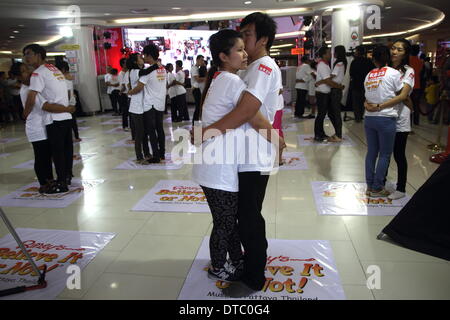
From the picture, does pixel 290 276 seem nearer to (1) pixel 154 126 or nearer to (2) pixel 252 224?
(2) pixel 252 224

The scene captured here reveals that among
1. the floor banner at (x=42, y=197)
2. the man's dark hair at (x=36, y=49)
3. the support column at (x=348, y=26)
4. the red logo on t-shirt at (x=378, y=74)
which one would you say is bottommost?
the floor banner at (x=42, y=197)

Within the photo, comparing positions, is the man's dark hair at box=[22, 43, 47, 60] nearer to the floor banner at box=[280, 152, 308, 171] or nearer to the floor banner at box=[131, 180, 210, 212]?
the floor banner at box=[131, 180, 210, 212]

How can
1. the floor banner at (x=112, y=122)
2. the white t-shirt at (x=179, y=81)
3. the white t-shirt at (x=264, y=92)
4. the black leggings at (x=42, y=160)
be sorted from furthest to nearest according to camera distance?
the floor banner at (x=112, y=122), the white t-shirt at (x=179, y=81), the black leggings at (x=42, y=160), the white t-shirt at (x=264, y=92)

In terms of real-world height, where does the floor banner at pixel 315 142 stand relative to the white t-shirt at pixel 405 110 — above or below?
below

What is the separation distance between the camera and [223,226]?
1.90m

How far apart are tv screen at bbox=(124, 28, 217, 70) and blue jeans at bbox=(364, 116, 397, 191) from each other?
31.9 ft

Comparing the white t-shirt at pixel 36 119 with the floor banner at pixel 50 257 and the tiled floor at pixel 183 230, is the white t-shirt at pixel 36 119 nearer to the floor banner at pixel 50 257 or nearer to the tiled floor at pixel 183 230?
the tiled floor at pixel 183 230

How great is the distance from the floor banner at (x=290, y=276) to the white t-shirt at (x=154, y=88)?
102 inches

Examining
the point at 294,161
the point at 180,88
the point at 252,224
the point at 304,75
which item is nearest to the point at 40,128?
the point at 252,224

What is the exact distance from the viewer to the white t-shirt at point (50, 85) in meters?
3.45

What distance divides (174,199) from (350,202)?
1686mm

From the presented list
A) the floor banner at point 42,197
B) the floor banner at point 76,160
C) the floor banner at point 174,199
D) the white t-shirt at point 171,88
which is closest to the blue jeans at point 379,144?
the floor banner at point 174,199

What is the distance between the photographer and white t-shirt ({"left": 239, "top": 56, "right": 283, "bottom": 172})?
5.36 feet
